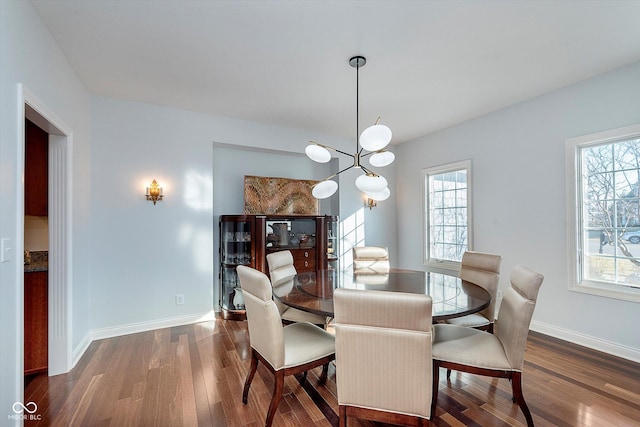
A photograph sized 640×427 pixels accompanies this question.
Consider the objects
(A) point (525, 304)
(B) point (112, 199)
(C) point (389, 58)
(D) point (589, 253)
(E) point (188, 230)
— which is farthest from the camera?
(E) point (188, 230)

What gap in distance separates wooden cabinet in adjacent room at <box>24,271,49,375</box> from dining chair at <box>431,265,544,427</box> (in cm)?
314

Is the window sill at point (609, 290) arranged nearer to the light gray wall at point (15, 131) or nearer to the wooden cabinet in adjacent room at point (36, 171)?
the light gray wall at point (15, 131)

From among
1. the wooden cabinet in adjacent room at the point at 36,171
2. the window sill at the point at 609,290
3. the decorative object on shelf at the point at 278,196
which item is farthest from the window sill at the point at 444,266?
the wooden cabinet in adjacent room at the point at 36,171

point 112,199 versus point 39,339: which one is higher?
point 112,199

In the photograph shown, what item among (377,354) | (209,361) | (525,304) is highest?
(525,304)

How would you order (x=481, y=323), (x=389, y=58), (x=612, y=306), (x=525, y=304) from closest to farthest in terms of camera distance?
(x=525, y=304)
(x=481, y=323)
(x=389, y=58)
(x=612, y=306)

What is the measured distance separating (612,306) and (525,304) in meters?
1.96

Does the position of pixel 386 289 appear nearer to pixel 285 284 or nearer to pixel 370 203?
pixel 285 284

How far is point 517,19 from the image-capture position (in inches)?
82.4

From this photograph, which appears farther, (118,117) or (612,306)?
(118,117)

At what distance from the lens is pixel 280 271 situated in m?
2.89

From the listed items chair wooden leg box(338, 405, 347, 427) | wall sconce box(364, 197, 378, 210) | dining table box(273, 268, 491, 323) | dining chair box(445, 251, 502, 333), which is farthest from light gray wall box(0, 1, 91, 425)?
wall sconce box(364, 197, 378, 210)

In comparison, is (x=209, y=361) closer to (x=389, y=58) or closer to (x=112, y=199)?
(x=112, y=199)

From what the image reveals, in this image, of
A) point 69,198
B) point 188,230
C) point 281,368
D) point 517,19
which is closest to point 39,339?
point 69,198
